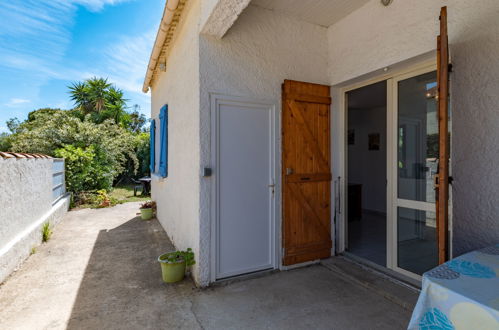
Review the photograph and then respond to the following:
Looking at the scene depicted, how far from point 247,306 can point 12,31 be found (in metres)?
20.7

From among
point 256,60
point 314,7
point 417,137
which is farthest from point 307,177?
point 314,7

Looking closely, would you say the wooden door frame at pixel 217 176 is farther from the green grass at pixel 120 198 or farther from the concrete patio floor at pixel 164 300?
the green grass at pixel 120 198

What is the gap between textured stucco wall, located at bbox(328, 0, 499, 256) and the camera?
2.30 metres

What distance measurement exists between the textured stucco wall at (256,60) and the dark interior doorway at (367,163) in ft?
7.19

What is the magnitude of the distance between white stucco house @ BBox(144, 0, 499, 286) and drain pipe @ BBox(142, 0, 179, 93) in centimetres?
3

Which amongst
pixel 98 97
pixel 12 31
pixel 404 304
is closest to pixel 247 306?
pixel 404 304

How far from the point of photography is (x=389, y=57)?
3117 mm

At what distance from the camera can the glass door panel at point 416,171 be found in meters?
2.99

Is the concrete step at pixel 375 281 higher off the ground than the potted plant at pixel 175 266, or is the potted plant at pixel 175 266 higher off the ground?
the potted plant at pixel 175 266

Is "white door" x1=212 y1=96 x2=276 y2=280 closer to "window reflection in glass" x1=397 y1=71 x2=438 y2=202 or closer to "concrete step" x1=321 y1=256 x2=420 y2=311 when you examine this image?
"concrete step" x1=321 y1=256 x2=420 y2=311

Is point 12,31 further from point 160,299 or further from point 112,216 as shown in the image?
point 160,299

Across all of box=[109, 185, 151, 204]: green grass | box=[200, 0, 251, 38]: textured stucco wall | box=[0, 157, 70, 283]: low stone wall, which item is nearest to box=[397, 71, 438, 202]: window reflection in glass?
box=[200, 0, 251, 38]: textured stucco wall

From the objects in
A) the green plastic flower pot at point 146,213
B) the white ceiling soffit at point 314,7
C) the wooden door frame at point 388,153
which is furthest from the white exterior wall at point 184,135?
the wooden door frame at point 388,153

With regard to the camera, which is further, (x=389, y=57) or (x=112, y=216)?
(x=112, y=216)
